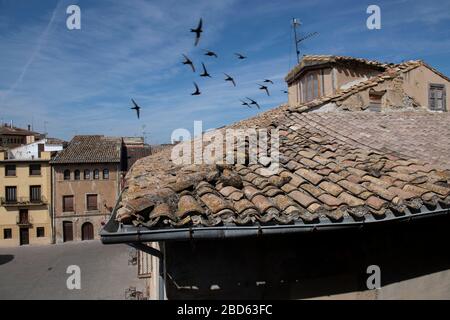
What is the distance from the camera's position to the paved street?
1775 centimetres

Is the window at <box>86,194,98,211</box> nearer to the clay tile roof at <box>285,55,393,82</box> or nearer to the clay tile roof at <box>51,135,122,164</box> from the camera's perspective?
the clay tile roof at <box>51,135,122,164</box>

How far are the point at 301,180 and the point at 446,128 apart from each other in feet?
19.4

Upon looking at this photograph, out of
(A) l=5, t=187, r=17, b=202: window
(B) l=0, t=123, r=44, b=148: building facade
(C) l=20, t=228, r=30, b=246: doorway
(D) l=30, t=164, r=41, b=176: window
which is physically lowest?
(C) l=20, t=228, r=30, b=246: doorway

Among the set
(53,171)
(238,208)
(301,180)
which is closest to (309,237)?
(301,180)

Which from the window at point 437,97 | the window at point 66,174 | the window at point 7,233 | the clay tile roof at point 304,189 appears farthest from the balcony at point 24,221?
the window at point 437,97

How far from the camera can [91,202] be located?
29.8 m

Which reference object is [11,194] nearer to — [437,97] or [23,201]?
[23,201]

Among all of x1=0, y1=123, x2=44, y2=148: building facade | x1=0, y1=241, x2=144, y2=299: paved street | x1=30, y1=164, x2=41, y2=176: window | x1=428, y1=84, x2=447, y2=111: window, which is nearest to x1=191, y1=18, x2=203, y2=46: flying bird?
x1=428, y1=84, x2=447, y2=111: window

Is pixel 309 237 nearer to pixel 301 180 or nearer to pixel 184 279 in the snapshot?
pixel 301 180

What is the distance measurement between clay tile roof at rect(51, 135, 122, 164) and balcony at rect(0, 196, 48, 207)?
389 centimetres

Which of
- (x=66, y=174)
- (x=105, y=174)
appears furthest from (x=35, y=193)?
(x=105, y=174)

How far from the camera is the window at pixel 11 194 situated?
29078mm

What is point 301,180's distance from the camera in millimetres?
3709

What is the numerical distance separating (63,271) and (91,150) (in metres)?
12.6
